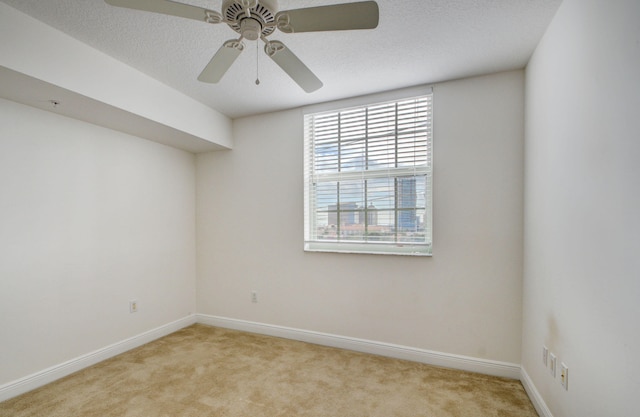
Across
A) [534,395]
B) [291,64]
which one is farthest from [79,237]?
[534,395]

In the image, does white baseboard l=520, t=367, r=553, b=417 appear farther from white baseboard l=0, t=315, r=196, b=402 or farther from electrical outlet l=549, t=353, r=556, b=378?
white baseboard l=0, t=315, r=196, b=402

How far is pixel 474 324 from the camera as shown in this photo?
7.93ft

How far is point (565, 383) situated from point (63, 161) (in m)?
3.74

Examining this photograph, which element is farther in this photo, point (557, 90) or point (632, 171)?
point (557, 90)

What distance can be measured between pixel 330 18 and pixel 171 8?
0.64 metres

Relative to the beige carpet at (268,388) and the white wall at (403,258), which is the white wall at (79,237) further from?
the white wall at (403,258)

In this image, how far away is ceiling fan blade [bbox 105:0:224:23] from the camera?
3.70 feet

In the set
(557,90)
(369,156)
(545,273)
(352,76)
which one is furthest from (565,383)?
(352,76)

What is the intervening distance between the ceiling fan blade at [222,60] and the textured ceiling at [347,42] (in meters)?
0.38

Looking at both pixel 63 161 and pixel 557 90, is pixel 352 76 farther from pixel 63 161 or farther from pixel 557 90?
pixel 63 161

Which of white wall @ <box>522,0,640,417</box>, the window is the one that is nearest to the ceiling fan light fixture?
white wall @ <box>522,0,640,417</box>

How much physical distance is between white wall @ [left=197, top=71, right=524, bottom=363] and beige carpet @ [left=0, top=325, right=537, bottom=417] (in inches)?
12.5

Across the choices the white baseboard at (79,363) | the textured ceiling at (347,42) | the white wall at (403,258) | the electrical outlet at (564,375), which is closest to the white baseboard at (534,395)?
the white wall at (403,258)

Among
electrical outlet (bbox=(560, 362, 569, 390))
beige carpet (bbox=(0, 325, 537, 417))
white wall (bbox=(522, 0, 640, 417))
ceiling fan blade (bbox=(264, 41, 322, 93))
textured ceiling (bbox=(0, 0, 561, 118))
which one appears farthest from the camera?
beige carpet (bbox=(0, 325, 537, 417))
